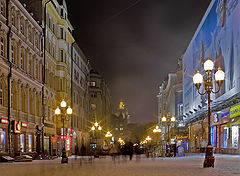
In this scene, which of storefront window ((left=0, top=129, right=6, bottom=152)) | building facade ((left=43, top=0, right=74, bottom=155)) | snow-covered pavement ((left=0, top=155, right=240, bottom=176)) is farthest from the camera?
building facade ((left=43, top=0, right=74, bottom=155))

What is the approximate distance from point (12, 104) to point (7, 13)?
25.3ft

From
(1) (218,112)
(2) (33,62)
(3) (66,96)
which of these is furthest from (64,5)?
(1) (218,112)

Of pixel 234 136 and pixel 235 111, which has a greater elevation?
pixel 235 111

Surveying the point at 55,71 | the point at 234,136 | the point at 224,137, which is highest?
the point at 55,71

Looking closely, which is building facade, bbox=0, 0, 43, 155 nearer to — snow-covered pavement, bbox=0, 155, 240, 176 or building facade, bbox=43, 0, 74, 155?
building facade, bbox=43, 0, 74, 155

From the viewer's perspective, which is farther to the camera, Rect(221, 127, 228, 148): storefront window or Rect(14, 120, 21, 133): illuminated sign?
Rect(221, 127, 228, 148): storefront window

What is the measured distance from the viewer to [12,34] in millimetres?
35156

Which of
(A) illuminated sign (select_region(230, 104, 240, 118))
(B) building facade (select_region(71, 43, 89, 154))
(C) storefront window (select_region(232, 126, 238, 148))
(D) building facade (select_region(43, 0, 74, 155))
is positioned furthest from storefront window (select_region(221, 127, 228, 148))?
(B) building facade (select_region(71, 43, 89, 154))

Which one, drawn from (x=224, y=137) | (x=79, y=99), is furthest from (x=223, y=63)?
(x=79, y=99)

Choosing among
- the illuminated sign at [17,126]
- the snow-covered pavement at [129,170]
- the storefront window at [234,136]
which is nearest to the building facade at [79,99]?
the illuminated sign at [17,126]

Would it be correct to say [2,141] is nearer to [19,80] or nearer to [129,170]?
[19,80]

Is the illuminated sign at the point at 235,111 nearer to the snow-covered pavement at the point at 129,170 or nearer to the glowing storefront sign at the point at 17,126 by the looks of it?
the snow-covered pavement at the point at 129,170

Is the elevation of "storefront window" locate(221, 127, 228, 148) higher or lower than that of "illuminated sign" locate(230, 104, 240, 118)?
lower

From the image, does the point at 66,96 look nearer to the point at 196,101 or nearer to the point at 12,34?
the point at 196,101
